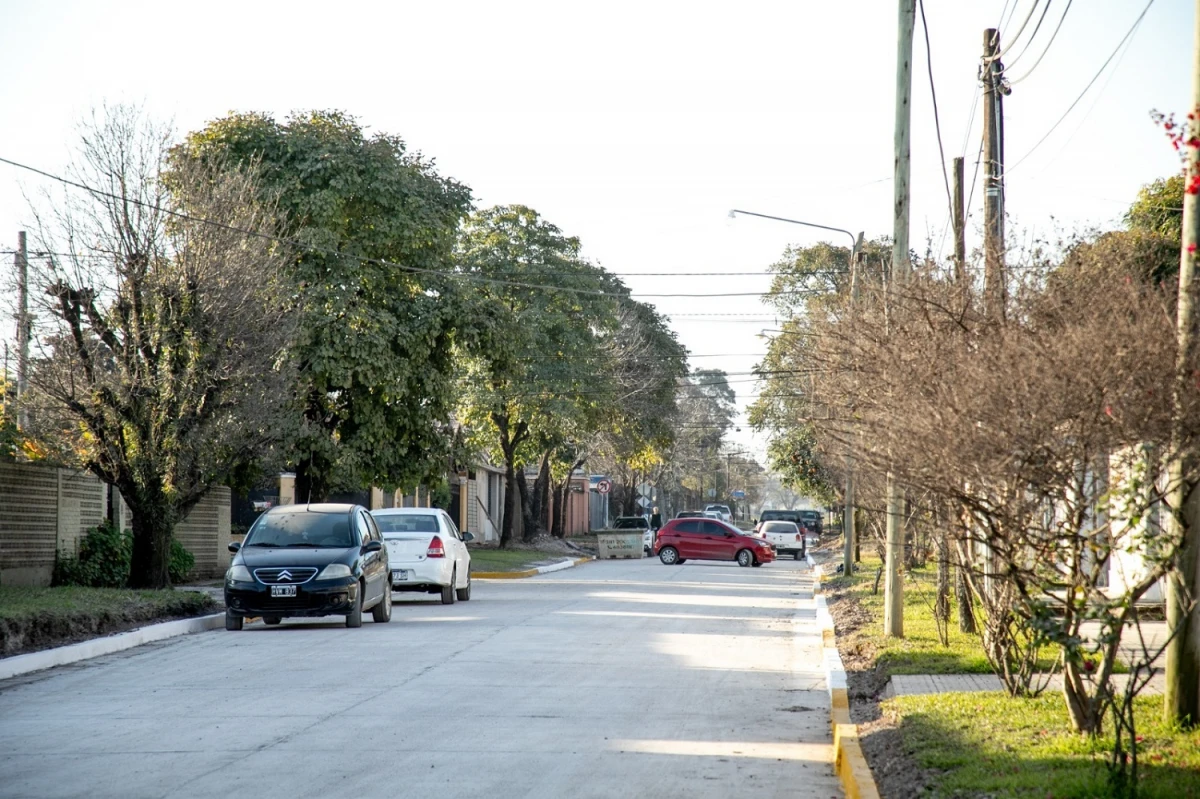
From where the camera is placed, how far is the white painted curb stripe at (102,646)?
14273 mm

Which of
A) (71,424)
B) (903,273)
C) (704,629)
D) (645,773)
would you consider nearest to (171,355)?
Answer: (71,424)

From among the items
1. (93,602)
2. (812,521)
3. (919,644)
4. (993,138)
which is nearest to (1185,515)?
(919,644)

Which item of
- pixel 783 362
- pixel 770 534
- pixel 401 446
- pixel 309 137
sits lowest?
pixel 770 534

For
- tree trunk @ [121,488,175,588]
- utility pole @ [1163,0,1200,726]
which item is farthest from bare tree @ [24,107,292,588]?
utility pole @ [1163,0,1200,726]

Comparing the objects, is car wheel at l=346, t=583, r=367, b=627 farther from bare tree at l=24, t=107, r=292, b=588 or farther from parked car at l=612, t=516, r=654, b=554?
parked car at l=612, t=516, r=654, b=554

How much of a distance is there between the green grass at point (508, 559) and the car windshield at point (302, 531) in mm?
18545

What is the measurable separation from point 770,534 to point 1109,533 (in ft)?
150

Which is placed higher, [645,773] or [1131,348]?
[1131,348]

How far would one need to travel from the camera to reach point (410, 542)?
79.0 feet

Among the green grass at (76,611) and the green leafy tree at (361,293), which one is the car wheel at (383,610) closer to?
the green grass at (76,611)

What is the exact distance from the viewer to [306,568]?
18641mm

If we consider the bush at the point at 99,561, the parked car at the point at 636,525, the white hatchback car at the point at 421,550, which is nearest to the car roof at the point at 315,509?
the white hatchback car at the point at 421,550

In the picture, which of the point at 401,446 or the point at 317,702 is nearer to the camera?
the point at 317,702

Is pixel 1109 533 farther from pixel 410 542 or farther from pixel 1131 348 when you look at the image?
pixel 410 542
